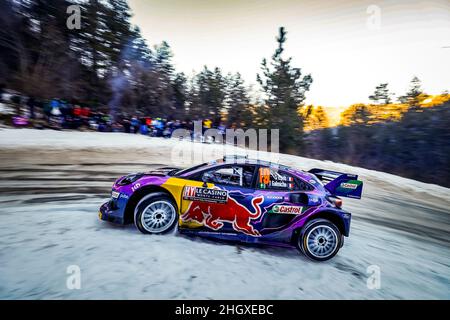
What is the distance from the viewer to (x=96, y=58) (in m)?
27.0

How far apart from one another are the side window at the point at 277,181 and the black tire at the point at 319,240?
594mm

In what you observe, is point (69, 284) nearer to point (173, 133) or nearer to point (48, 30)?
point (173, 133)

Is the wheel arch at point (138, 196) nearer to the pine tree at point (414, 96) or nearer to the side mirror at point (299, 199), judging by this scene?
the side mirror at point (299, 199)

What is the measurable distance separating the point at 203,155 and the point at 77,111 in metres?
8.47

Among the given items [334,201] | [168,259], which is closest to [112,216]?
[168,259]

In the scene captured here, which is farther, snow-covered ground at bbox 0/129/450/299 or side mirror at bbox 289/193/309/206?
side mirror at bbox 289/193/309/206

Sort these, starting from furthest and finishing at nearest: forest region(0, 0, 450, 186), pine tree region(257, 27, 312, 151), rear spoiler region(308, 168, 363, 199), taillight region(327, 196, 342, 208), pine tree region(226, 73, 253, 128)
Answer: pine tree region(226, 73, 253, 128), pine tree region(257, 27, 312, 151), forest region(0, 0, 450, 186), rear spoiler region(308, 168, 363, 199), taillight region(327, 196, 342, 208)

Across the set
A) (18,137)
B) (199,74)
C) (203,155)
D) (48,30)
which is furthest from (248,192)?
(199,74)

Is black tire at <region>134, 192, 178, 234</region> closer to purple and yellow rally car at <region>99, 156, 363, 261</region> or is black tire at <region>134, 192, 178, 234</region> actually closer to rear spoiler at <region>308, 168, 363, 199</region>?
purple and yellow rally car at <region>99, 156, 363, 261</region>

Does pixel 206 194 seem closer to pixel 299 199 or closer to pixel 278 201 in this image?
pixel 278 201

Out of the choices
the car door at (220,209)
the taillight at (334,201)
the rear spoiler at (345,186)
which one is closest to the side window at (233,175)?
the car door at (220,209)

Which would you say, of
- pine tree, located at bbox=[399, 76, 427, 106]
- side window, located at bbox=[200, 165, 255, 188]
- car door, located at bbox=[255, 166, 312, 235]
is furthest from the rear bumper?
pine tree, located at bbox=[399, 76, 427, 106]

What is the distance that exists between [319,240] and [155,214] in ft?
8.71

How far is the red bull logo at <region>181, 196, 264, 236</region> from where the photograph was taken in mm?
4066
